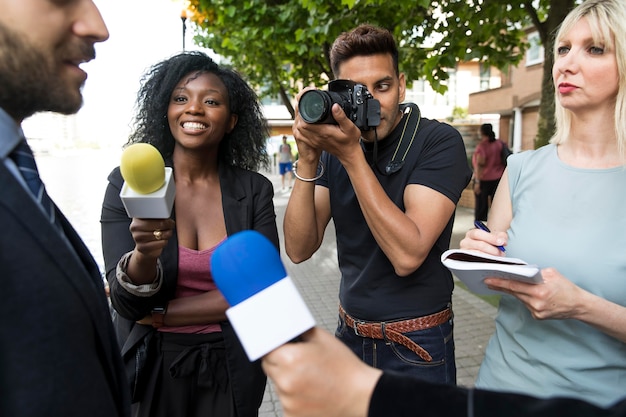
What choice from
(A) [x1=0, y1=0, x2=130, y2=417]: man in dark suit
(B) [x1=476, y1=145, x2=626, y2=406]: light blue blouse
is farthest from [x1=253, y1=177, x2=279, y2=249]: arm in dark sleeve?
(A) [x1=0, y1=0, x2=130, y2=417]: man in dark suit

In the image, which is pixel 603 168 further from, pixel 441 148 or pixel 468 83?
pixel 468 83

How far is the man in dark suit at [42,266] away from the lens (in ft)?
2.17

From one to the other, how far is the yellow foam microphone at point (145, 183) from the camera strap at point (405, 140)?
2.86ft

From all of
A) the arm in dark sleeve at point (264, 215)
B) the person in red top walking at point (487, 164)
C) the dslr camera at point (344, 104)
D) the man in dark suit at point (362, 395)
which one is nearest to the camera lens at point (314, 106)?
the dslr camera at point (344, 104)

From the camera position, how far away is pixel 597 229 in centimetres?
136

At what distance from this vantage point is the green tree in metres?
4.34

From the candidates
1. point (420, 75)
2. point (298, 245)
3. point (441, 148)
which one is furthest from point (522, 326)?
point (420, 75)

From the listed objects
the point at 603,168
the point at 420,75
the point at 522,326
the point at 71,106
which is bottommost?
the point at 522,326

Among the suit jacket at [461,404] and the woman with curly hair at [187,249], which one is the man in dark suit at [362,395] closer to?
the suit jacket at [461,404]

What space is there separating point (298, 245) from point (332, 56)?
0.85 meters

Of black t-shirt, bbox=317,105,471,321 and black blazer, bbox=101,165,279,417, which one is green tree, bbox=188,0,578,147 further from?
black blazer, bbox=101,165,279,417

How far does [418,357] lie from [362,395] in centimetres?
106

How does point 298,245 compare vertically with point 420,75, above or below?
below

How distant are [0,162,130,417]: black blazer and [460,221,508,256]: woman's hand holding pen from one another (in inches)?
44.8
